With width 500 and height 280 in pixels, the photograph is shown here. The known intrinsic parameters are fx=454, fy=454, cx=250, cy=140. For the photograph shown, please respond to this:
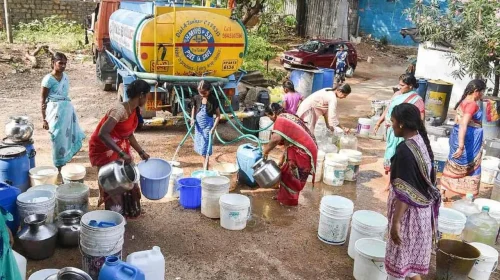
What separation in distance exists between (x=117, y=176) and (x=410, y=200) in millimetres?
2613

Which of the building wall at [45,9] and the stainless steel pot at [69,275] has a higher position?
the building wall at [45,9]

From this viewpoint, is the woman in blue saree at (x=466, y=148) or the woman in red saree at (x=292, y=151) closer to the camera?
the woman in red saree at (x=292, y=151)

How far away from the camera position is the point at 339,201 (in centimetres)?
481

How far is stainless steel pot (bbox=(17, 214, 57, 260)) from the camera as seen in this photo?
157 inches

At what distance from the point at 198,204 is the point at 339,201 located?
1.65 m

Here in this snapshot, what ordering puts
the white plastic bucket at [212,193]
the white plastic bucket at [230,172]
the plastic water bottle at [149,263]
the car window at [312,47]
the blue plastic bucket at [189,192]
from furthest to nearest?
the car window at [312,47], the white plastic bucket at [230,172], the blue plastic bucket at [189,192], the white plastic bucket at [212,193], the plastic water bottle at [149,263]

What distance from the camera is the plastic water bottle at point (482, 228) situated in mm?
4852

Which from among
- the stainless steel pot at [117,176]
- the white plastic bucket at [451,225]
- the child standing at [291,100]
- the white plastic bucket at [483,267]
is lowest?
the white plastic bucket at [483,267]

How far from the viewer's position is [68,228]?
429cm

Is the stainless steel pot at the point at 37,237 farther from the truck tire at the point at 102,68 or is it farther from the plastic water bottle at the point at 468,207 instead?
the truck tire at the point at 102,68

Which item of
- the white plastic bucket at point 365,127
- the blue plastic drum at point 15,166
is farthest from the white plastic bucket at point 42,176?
the white plastic bucket at point 365,127

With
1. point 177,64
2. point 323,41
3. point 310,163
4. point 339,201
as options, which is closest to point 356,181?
point 310,163

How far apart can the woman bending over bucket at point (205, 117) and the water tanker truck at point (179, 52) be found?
1.68 ft

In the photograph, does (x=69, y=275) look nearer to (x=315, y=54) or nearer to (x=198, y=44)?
(x=198, y=44)
